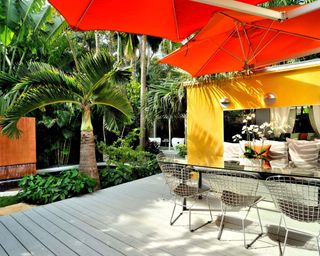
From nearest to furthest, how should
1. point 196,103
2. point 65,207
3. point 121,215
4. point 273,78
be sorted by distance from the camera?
point 121,215 → point 65,207 → point 273,78 → point 196,103

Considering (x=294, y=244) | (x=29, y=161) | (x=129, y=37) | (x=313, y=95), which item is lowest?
(x=294, y=244)

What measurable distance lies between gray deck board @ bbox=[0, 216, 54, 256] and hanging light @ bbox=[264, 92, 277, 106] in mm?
5329

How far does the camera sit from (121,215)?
4398mm

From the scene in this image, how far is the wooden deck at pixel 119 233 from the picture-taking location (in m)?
3.17

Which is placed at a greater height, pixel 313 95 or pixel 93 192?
pixel 313 95

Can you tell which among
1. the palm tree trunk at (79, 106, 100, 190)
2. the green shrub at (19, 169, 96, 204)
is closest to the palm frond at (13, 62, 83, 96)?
the palm tree trunk at (79, 106, 100, 190)

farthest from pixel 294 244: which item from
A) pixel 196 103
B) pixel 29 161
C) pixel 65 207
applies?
pixel 29 161

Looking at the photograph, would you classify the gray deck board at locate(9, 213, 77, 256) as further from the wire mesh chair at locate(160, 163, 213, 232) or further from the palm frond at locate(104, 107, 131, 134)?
the palm frond at locate(104, 107, 131, 134)

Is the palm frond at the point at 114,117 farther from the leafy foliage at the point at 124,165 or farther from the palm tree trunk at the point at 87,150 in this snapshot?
the leafy foliage at the point at 124,165

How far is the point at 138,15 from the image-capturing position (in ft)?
10.6

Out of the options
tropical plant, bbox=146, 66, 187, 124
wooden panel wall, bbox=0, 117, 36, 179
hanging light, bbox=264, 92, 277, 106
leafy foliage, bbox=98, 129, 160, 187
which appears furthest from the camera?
tropical plant, bbox=146, 66, 187, 124

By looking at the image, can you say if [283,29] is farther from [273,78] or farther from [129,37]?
[129,37]

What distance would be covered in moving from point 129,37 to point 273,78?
6.24 metres

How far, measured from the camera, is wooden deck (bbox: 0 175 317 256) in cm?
317
